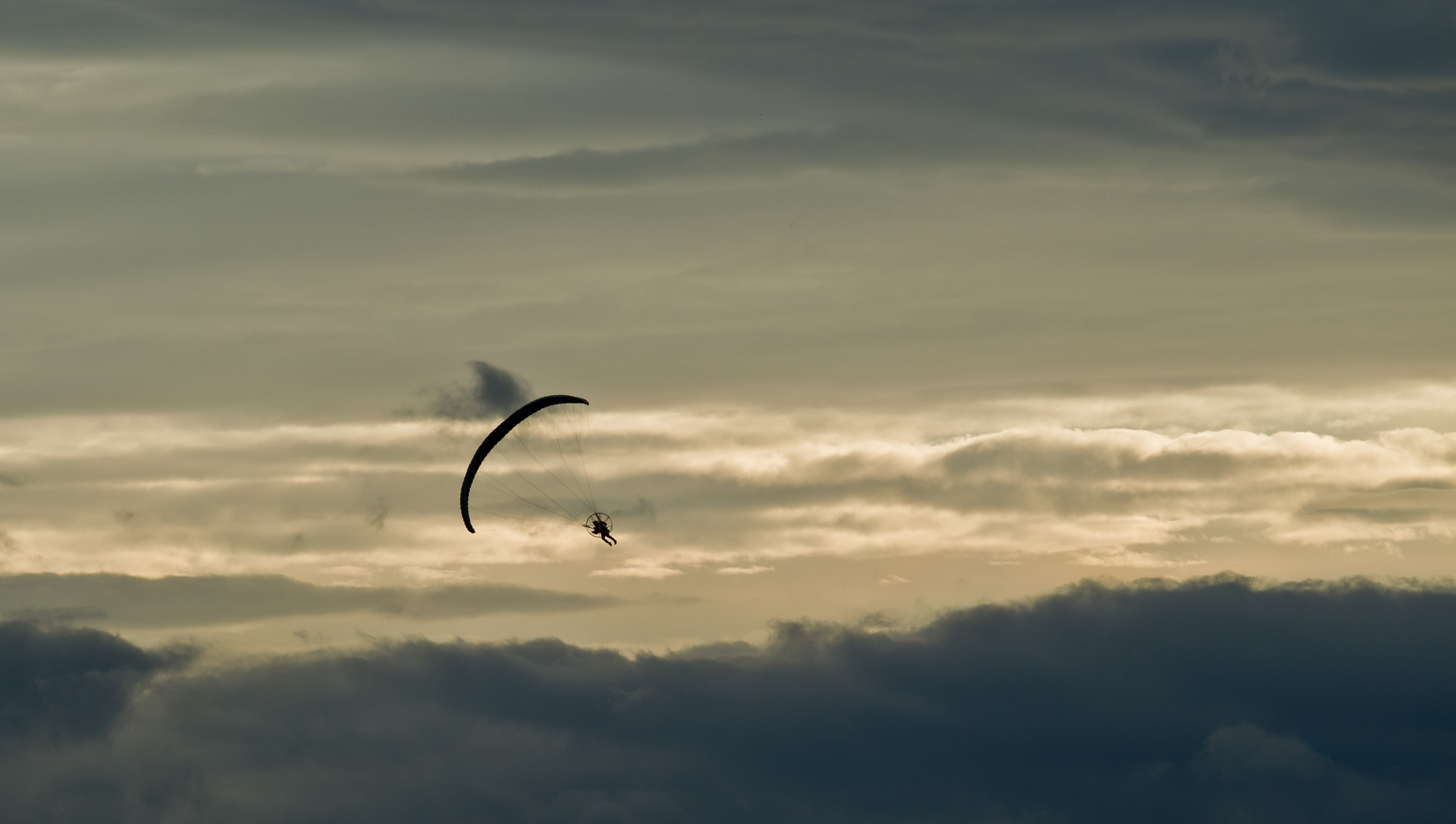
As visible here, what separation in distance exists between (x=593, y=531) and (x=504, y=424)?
9.95 metres

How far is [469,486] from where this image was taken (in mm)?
123438

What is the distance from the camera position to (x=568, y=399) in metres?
120

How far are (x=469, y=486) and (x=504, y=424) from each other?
17.5 feet

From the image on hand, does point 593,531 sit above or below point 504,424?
below

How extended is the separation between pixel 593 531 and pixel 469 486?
1008 centimetres

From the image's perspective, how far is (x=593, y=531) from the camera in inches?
4734

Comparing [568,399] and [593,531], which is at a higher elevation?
[568,399]

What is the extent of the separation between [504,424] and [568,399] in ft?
17.7

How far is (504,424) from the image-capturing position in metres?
122

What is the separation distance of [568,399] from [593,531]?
30.4 feet

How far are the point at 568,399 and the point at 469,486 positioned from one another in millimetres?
10184
